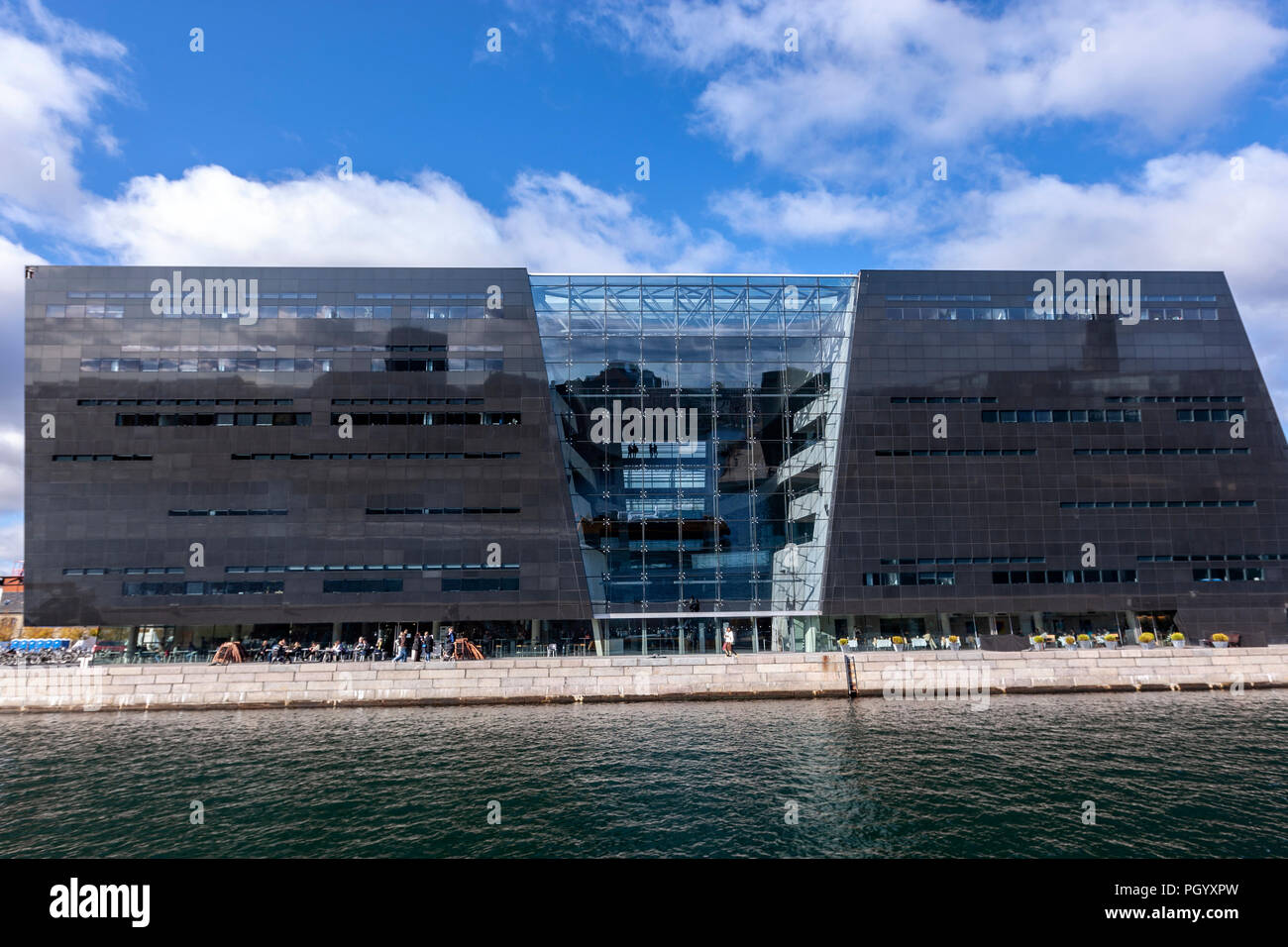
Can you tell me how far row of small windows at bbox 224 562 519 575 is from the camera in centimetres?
5578

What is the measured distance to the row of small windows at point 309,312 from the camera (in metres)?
56.7

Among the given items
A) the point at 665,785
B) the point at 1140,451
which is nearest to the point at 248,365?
the point at 665,785

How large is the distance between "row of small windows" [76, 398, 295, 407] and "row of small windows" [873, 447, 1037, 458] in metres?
45.8

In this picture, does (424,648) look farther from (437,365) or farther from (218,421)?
(218,421)

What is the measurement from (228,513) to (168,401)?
9.56 m

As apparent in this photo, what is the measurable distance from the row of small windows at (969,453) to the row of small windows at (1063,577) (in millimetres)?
9056

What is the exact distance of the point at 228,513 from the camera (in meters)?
56.1

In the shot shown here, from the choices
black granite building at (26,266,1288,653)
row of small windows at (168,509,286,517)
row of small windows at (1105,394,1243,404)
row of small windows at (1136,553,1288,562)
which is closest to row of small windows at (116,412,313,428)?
black granite building at (26,266,1288,653)

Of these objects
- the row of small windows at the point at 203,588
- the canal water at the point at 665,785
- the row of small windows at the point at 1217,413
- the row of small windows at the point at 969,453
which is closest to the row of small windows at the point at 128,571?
the row of small windows at the point at 203,588

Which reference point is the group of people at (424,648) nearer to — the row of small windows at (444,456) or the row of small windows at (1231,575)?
the row of small windows at (444,456)

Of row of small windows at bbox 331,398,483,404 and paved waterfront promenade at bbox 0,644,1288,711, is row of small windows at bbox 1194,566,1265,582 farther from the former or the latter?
row of small windows at bbox 331,398,483,404
